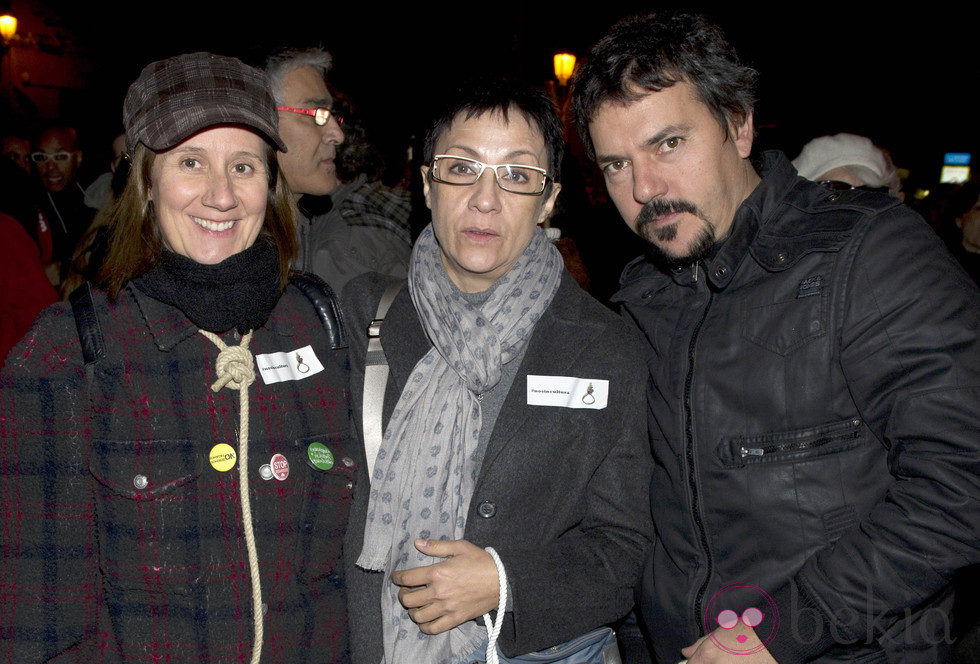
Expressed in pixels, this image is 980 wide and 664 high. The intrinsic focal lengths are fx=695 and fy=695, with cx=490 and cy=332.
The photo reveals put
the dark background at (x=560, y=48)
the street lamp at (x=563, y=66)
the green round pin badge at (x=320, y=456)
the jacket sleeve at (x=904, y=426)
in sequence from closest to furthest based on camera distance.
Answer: the jacket sleeve at (x=904, y=426)
the green round pin badge at (x=320, y=456)
the street lamp at (x=563, y=66)
the dark background at (x=560, y=48)

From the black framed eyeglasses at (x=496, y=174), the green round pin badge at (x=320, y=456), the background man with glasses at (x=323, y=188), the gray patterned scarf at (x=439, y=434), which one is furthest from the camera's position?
the background man with glasses at (x=323, y=188)

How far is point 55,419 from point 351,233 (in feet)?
6.18

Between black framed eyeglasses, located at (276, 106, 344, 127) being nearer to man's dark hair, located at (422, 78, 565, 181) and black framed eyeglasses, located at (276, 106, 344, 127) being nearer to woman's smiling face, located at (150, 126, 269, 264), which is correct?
man's dark hair, located at (422, 78, 565, 181)

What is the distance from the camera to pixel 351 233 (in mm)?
3375

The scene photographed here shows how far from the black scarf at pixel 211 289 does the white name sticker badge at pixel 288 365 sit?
0.11 m

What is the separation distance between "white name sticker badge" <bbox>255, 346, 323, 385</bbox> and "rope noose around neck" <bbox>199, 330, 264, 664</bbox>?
35 mm

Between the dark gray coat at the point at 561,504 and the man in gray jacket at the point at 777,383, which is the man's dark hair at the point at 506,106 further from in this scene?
the dark gray coat at the point at 561,504

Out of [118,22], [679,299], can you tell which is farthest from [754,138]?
[118,22]

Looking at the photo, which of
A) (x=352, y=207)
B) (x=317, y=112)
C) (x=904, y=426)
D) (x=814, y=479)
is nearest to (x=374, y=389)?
(x=814, y=479)

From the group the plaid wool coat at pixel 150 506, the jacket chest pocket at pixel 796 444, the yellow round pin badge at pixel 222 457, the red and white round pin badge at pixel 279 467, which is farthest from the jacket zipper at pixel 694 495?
the yellow round pin badge at pixel 222 457

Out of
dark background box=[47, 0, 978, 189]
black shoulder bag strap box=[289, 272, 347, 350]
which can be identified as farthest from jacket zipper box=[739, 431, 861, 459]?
dark background box=[47, 0, 978, 189]

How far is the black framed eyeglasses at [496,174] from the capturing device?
225 cm

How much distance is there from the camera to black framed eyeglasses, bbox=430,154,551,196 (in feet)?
7.37

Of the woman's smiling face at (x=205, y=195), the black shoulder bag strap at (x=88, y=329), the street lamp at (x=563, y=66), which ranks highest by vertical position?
the street lamp at (x=563, y=66)
